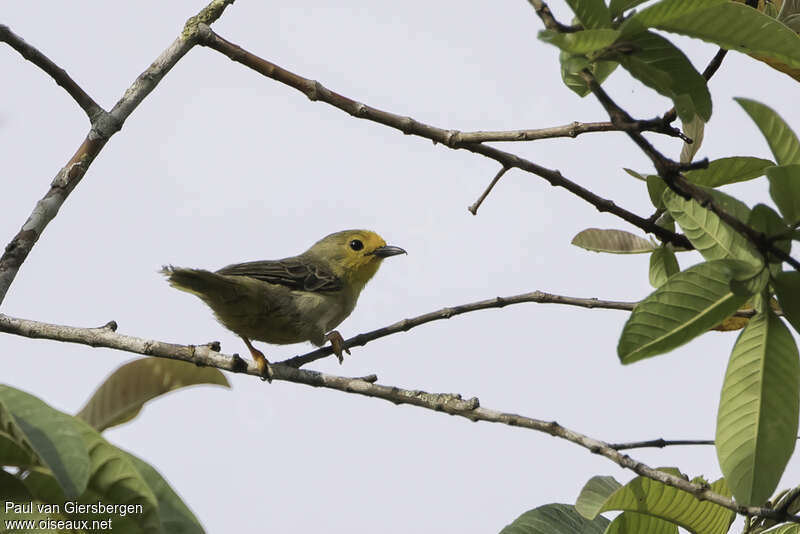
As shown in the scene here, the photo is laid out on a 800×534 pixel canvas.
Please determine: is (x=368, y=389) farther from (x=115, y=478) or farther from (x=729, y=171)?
(x=729, y=171)

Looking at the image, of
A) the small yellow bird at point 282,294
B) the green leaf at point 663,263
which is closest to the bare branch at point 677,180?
the green leaf at point 663,263

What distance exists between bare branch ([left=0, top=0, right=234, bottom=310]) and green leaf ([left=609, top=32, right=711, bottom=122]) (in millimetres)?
2120

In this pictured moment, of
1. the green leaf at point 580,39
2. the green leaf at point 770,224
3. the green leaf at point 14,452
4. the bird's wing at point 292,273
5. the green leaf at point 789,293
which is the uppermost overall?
the bird's wing at point 292,273

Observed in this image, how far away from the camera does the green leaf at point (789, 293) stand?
1996mm

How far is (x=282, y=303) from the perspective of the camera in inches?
227

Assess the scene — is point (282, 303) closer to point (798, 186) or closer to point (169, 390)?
point (169, 390)

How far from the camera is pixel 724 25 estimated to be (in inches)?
83.4

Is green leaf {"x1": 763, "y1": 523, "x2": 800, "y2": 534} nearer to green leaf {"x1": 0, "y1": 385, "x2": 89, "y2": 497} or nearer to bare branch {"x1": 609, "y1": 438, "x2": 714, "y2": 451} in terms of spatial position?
bare branch {"x1": 609, "y1": 438, "x2": 714, "y2": 451}

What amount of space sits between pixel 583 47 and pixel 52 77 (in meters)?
2.43

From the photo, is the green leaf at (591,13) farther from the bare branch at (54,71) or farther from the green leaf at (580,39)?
the bare branch at (54,71)

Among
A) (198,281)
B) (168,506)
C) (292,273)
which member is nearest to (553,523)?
(168,506)

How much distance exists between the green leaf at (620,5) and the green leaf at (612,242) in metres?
1.05

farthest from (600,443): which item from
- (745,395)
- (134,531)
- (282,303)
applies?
(282,303)

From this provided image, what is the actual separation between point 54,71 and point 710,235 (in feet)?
8.54
